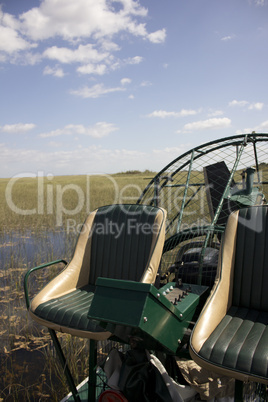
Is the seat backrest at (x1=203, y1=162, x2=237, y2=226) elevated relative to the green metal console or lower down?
elevated

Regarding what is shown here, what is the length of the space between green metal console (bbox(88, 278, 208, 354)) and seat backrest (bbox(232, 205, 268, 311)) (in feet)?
2.19

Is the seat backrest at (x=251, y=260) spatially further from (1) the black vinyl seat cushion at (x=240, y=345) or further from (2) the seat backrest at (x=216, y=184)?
(2) the seat backrest at (x=216, y=184)

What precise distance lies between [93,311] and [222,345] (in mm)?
747

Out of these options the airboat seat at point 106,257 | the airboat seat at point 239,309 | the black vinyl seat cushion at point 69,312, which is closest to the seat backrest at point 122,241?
the airboat seat at point 106,257

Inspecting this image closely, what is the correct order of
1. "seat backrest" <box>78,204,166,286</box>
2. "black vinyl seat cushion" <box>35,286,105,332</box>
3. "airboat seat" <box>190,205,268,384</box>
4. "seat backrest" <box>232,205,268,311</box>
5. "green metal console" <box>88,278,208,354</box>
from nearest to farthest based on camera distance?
1. "green metal console" <box>88,278,208,354</box>
2. "airboat seat" <box>190,205,268,384</box>
3. "black vinyl seat cushion" <box>35,286,105,332</box>
4. "seat backrest" <box>232,205,268,311</box>
5. "seat backrest" <box>78,204,166,286</box>

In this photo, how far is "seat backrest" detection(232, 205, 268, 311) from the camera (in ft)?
7.96

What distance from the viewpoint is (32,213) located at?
1097 cm

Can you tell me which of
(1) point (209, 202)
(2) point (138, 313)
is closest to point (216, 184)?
(1) point (209, 202)

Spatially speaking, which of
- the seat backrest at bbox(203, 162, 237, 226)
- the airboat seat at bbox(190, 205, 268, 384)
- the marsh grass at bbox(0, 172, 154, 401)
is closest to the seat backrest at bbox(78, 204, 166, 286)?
the airboat seat at bbox(190, 205, 268, 384)

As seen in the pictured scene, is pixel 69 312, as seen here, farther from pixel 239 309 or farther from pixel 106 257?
pixel 239 309

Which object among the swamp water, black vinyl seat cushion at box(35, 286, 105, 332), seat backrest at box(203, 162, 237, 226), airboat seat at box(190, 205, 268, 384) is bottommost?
the swamp water

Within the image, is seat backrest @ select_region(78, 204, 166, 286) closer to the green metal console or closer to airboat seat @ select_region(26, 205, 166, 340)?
airboat seat @ select_region(26, 205, 166, 340)

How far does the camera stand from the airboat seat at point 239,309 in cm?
178

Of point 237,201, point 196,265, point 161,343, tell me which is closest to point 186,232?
point 196,265
